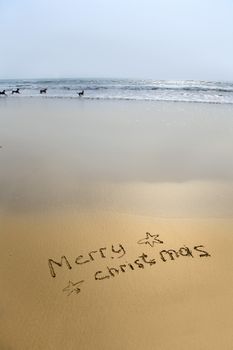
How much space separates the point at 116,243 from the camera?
4.60 metres

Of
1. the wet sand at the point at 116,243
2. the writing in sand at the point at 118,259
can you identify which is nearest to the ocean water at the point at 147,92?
the wet sand at the point at 116,243

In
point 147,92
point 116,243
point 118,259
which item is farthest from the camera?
point 147,92

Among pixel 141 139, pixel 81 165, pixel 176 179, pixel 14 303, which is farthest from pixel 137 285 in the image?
pixel 141 139

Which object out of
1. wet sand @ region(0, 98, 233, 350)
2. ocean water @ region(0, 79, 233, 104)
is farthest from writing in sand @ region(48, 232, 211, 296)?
ocean water @ region(0, 79, 233, 104)

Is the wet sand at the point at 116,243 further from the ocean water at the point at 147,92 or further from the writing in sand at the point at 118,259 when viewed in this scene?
the ocean water at the point at 147,92

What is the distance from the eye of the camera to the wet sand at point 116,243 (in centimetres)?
337

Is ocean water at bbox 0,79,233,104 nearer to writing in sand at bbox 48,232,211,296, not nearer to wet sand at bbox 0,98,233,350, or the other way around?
wet sand at bbox 0,98,233,350

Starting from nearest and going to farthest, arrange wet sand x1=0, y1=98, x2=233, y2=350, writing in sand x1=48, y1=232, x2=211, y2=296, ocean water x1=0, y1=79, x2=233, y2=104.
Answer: wet sand x1=0, y1=98, x2=233, y2=350, writing in sand x1=48, y1=232, x2=211, y2=296, ocean water x1=0, y1=79, x2=233, y2=104

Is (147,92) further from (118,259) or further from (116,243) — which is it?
(118,259)

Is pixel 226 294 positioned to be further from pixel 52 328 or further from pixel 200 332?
pixel 52 328

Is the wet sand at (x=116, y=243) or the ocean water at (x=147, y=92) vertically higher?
the ocean water at (x=147, y=92)

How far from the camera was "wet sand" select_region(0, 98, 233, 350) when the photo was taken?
11.0 feet

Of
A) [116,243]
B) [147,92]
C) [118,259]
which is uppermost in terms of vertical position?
[147,92]

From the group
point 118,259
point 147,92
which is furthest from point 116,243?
point 147,92
